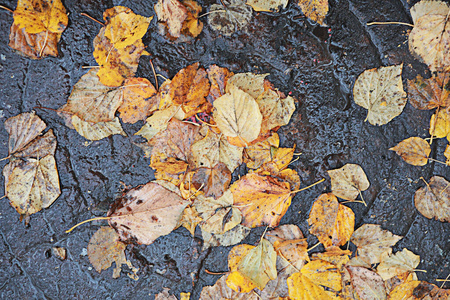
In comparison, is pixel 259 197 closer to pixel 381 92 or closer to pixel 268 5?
pixel 381 92

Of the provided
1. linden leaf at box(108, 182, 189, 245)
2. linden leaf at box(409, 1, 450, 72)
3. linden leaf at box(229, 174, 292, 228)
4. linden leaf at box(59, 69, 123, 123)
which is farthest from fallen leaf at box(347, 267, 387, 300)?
linden leaf at box(59, 69, 123, 123)

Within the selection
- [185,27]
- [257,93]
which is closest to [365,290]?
[257,93]

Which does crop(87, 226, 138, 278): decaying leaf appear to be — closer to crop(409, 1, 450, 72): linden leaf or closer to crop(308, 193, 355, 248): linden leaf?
crop(308, 193, 355, 248): linden leaf

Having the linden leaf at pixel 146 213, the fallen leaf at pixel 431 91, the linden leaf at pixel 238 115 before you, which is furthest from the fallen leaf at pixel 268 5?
the linden leaf at pixel 146 213

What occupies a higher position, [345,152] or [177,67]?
[177,67]

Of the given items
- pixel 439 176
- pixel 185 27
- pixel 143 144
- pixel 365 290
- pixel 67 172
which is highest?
pixel 185 27

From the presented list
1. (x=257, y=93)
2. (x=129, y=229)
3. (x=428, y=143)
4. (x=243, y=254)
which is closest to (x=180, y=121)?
(x=257, y=93)

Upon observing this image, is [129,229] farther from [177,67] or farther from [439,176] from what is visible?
[439,176]
